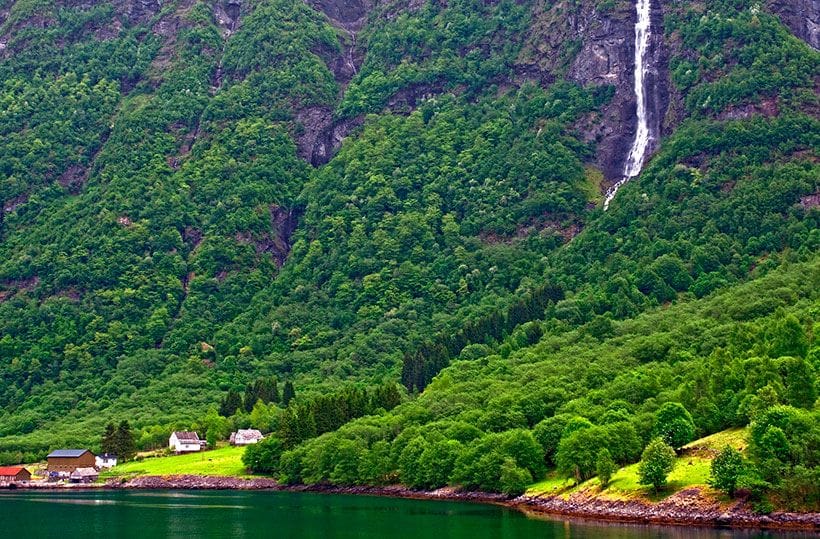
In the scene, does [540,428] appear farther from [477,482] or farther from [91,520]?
[91,520]

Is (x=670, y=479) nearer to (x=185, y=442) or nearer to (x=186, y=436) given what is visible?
(x=185, y=442)

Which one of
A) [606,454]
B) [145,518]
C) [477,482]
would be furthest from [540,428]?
[145,518]

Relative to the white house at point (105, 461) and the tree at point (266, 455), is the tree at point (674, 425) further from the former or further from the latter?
the white house at point (105, 461)

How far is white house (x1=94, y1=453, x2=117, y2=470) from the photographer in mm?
191625

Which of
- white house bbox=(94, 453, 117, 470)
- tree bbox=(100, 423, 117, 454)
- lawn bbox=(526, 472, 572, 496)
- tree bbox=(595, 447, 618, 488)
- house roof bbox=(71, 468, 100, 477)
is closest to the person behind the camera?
tree bbox=(595, 447, 618, 488)

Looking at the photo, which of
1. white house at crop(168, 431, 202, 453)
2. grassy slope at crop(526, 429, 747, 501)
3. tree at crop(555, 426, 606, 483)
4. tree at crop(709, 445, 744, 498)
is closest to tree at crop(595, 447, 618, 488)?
grassy slope at crop(526, 429, 747, 501)

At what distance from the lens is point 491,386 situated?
166 metres

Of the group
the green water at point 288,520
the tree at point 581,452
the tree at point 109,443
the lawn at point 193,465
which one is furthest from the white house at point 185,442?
the tree at point 581,452

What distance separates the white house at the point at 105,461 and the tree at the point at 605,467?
3986 inches

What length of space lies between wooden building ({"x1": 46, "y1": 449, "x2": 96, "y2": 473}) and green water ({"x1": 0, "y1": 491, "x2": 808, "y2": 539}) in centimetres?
3823

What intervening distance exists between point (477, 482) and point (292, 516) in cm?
2527

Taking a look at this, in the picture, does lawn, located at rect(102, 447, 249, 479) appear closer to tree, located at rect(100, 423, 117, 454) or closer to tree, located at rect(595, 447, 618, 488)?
tree, located at rect(100, 423, 117, 454)

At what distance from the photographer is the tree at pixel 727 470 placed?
99500 millimetres

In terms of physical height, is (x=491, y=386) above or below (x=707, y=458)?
above
